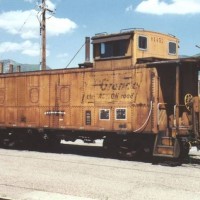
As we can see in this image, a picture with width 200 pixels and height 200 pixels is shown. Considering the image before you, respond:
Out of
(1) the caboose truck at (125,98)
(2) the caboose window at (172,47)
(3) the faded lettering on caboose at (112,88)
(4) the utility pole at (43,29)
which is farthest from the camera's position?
(4) the utility pole at (43,29)

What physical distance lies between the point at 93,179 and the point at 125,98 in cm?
554

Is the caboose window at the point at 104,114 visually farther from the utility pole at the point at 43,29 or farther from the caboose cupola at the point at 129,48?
the utility pole at the point at 43,29

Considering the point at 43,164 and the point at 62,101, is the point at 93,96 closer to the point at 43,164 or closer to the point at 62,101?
the point at 62,101

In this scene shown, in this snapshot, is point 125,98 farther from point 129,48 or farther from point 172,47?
point 172,47

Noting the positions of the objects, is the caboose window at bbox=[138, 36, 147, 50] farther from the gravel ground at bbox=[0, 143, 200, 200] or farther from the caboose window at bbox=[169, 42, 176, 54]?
the gravel ground at bbox=[0, 143, 200, 200]

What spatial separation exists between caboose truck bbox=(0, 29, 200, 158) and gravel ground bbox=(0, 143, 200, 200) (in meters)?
1.19

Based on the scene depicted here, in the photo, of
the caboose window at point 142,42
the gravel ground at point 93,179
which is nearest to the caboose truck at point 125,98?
the caboose window at point 142,42

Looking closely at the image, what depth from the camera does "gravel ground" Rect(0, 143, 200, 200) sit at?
1013 cm

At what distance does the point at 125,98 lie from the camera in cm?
1709

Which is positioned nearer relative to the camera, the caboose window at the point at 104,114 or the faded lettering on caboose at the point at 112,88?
the faded lettering on caboose at the point at 112,88

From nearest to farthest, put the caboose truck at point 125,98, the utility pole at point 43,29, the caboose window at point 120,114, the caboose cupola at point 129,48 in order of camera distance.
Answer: the caboose truck at point 125,98
the caboose window at point 120,114
the caboose cupola at point 129,48
the utility pole at point 43,29

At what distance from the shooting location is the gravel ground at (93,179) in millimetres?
10133

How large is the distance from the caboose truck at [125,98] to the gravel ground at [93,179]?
46.9 inches

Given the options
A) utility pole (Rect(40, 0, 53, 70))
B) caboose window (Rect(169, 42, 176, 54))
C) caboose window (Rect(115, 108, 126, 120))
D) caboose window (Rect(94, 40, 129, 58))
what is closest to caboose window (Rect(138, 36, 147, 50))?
caboose window (Rect(94, 40, 129, 58))
